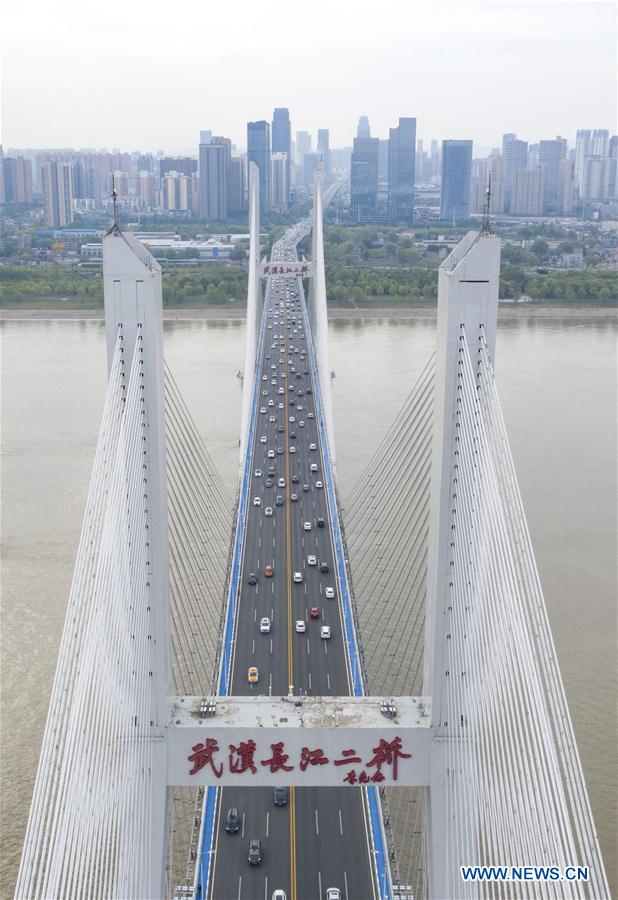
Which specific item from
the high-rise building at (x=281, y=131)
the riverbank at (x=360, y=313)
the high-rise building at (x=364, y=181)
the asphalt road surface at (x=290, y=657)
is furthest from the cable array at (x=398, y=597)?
the high-rise building at (x=281, y=131)

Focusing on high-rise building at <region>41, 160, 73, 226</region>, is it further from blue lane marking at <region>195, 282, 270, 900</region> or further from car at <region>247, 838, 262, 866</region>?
car at <region>247, 838, 262, 866</region>

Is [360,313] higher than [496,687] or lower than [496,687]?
higher

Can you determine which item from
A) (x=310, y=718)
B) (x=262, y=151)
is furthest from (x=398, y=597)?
(x=262, y=151)

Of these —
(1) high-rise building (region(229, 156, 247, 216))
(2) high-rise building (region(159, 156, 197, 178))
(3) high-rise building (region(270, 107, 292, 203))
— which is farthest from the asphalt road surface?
(3) high-rise building (region(270, 107, 292, 203))

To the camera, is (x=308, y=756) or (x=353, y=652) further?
(x=353, y=652)

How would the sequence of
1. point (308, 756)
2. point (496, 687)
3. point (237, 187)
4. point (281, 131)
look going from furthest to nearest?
1. point (281, 131)
2. point (237, 187)
3. point (308, 756)
4. point (496, 687)

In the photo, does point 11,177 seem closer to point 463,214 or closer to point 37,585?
point 463,214

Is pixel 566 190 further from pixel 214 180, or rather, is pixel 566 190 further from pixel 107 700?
pixel 107 700

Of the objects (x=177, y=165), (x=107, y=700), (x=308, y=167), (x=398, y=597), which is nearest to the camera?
(x=107, y=700)
